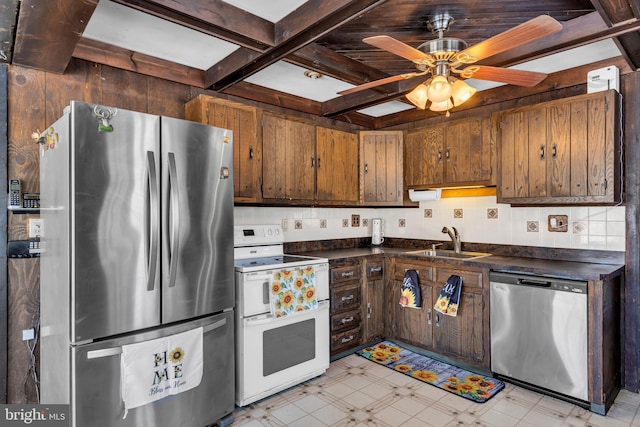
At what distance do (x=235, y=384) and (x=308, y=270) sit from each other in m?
0.95

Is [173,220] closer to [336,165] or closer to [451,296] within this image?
[336,165]

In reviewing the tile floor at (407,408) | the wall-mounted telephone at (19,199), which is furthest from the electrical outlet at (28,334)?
the tile floor at (407,408)

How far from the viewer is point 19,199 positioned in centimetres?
225

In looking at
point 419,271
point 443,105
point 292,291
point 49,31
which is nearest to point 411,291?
point 419,271

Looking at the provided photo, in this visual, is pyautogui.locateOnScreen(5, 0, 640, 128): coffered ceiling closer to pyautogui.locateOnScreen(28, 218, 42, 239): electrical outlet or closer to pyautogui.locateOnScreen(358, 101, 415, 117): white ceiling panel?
pyautogui.locateOnScreen(358, 101, 415, 117): white ceiling panel

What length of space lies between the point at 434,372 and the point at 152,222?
249 cm

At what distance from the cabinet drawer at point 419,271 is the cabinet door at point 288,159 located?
108cm

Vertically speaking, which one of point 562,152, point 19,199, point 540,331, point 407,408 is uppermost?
point 562,152

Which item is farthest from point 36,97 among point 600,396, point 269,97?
point 600,396

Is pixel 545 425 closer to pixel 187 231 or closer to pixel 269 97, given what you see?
pixel 187 231

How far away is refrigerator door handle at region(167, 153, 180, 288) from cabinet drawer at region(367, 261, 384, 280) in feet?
6.40

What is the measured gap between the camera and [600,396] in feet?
7.86

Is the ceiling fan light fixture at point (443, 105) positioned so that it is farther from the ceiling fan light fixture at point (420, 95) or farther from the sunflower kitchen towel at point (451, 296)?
the sunflower kitchen towel at point (451, 296)

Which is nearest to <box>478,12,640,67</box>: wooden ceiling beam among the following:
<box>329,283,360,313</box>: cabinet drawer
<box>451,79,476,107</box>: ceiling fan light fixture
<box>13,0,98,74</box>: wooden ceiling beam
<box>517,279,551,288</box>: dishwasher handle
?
<box>451,79,476,107</box>: ceiling fan light fixture
